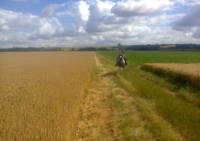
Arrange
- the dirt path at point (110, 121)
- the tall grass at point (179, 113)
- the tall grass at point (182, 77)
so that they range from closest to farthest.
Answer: the dirt path at point (110, 121)
the tall grass at point (179, 113)
the tall grass at point (182, 77)

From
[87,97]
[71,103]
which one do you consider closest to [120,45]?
[87,97]

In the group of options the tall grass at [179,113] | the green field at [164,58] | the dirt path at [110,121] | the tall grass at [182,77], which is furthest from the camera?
the green field at [164,58]

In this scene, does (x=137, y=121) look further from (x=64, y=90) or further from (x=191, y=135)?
(x=64, y=90)

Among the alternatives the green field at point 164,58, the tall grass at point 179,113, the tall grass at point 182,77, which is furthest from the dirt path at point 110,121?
the green field at point 164,58

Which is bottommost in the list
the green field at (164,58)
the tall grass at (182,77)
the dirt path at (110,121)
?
the green field at (164,58)

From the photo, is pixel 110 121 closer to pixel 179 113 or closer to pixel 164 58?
pixel 179 113

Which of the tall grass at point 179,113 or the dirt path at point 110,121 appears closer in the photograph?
the dirt path at point 110,121

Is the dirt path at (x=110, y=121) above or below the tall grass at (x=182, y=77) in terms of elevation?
below

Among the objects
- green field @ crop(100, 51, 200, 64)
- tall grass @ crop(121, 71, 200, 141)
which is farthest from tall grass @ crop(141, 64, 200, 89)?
green field @ crop(100, 51, 200, 64)

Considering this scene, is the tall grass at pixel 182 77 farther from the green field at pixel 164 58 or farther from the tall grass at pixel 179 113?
the green field at pixel 164 58

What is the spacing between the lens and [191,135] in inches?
311

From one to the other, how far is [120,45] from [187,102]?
24916mm

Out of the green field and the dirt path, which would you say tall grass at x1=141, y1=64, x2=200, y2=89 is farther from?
the green field

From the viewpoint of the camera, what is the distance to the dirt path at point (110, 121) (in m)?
8.12
